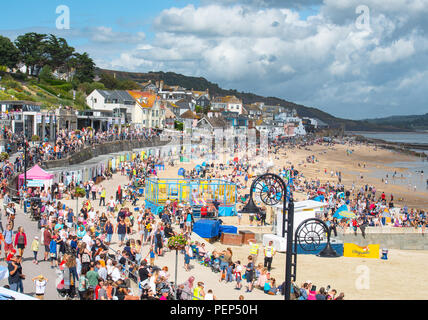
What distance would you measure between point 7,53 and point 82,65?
17410 millimetres

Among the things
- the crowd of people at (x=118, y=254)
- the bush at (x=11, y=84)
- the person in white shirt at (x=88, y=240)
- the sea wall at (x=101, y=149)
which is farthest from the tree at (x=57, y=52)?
the person in white shirt at (x=88, y=240)

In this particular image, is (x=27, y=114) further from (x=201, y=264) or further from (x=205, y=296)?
(x=205, y=296)

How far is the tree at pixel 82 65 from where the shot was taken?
8512 cm

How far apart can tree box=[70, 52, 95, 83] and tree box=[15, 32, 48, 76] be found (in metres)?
5.61

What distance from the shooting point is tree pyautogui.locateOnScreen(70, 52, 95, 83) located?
3351 inches

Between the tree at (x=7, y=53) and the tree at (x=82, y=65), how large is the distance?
1406 cm

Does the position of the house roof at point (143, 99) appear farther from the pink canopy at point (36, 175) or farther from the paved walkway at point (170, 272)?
the paved walkway at point (170, 272)

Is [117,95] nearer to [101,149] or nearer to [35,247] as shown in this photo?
[101,149]

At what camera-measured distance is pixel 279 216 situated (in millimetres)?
20906

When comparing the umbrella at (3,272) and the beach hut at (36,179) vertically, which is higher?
the beach hut at (36,179)

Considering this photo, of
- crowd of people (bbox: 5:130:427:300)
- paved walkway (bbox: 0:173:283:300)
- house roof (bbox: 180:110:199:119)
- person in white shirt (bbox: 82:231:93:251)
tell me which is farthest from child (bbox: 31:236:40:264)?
house roof (bbox: 180:110:199:119)
